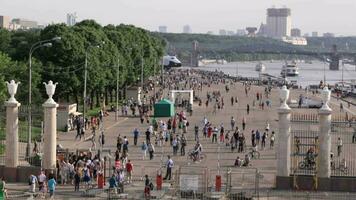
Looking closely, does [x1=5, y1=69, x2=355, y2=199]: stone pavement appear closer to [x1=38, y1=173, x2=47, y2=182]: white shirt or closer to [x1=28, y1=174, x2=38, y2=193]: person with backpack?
[x1=38, y1=173, x2=47, y2=182]: white shirt

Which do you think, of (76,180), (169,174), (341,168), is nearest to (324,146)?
(341,168)

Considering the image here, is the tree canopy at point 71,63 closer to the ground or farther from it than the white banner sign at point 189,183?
farther from it

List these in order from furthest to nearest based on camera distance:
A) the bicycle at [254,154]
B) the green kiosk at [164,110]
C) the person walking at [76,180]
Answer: the green kiosk at [164,110] < the bicycle at [254,154] < the person walking at [76,180]

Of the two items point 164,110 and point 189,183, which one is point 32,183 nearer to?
point 189,183

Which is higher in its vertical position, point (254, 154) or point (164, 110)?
point (164, 110)

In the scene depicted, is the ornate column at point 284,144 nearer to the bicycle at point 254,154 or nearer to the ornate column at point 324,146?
the ornate column at point 324,146

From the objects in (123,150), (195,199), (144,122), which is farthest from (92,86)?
(195,199)

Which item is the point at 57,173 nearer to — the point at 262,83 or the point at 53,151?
the point at 53,151

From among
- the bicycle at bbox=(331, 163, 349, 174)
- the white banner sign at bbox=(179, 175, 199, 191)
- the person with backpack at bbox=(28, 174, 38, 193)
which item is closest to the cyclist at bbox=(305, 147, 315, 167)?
the bicycle at bbox=(331, 163, 349, 174)

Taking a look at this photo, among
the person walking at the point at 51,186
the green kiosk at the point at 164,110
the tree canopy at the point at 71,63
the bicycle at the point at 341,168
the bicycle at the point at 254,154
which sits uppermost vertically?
the tree canopy at the point at 71,63

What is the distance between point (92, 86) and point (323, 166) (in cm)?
4345

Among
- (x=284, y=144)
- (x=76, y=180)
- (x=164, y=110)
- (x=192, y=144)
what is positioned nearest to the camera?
(x=76, y=180)

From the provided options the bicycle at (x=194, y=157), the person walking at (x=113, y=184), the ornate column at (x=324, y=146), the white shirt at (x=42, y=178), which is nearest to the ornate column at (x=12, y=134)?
the white shirt at (x=42, y=178)

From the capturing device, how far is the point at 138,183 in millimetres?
38344
